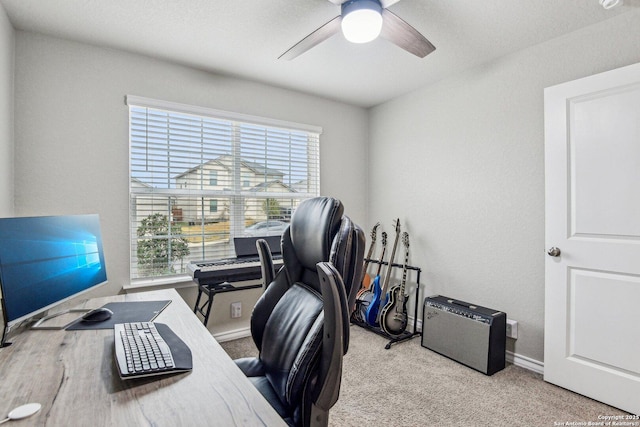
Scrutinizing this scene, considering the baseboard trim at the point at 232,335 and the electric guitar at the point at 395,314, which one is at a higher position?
the electric guitar at the point at 395,314

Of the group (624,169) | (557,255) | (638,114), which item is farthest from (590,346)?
(638,114)

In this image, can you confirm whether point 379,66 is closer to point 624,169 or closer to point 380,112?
point 380,112

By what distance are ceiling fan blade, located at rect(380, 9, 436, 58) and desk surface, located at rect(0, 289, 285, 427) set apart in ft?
5.95

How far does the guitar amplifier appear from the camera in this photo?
2373mm

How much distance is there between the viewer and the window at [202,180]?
2623 millimetres

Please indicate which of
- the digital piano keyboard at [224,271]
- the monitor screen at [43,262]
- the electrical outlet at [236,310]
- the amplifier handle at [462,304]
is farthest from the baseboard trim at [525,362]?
the monitor screen at [43,262]

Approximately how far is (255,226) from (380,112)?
1.97m

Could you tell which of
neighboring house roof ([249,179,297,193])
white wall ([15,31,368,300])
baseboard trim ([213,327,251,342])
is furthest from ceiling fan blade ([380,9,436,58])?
baseboard trim ([213,327,251,342])

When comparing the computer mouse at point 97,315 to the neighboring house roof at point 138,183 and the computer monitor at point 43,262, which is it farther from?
the neighboring house roof at point 138,183

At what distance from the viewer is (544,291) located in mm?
2357

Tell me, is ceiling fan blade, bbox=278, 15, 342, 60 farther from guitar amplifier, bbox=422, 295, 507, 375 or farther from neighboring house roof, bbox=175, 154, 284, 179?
guitar amplifier, bbox=422, 295, 507, 375

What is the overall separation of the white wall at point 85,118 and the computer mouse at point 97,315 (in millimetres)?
1224

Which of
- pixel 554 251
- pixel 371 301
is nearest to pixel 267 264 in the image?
pixel 371 301

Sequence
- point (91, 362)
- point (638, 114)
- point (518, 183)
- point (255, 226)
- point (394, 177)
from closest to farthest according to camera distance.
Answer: point (91, 362) → point (638, 114) → point (518, 183) → point (255, 226) → point (394, 177)
